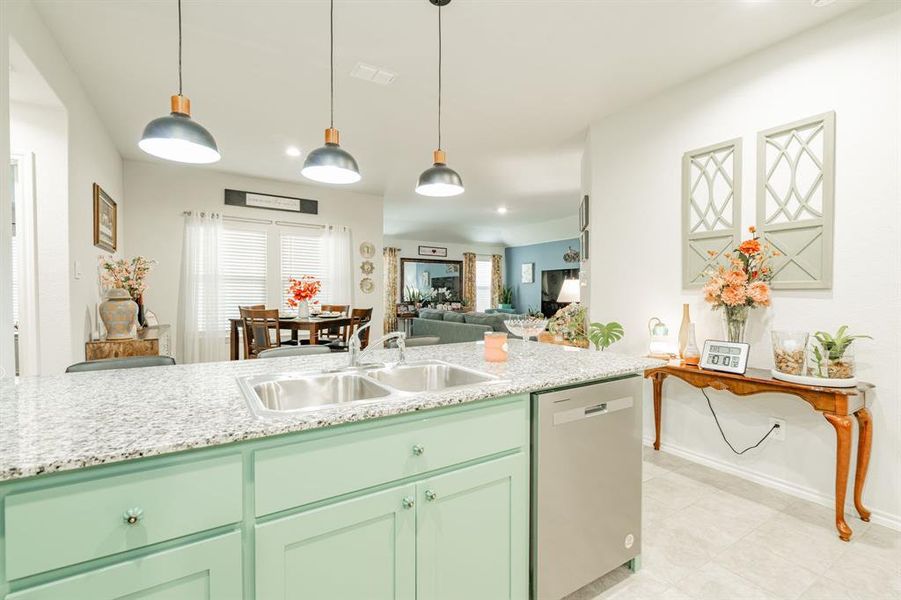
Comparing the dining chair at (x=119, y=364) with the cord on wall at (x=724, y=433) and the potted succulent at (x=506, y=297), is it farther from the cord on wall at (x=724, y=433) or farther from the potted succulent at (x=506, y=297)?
the potted succulent at (x=506, y=297)

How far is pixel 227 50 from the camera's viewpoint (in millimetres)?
2604

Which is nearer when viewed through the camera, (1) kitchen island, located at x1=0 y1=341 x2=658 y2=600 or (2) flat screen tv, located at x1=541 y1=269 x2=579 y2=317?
(1) kitchen island, located at x1=0 y1=341 x2=658 y2=600

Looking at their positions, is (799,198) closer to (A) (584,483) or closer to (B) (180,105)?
(A) (584,483)

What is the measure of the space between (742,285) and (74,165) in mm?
4504

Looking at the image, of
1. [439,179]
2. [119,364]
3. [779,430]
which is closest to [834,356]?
[779,430]

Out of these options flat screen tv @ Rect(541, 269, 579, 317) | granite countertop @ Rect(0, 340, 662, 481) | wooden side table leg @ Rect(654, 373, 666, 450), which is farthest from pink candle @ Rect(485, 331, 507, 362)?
flat screen tv @ Rect(541, 269, 579, 317)

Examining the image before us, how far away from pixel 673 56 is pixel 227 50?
2831 mm

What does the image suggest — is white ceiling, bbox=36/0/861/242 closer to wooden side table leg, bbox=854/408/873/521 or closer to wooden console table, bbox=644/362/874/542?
wooden console table, bbox=644/362/874/542

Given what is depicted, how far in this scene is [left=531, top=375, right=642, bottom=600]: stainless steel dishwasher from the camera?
1494 millimetres

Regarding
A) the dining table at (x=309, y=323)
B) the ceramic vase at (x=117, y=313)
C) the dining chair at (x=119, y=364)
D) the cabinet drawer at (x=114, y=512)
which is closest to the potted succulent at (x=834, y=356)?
the cabinet drawer at (x=114, y=512)

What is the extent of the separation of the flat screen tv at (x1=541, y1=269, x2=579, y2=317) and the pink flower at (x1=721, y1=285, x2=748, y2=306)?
6.99m

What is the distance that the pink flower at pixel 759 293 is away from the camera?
2393mm

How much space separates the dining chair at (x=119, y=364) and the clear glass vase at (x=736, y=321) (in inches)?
119

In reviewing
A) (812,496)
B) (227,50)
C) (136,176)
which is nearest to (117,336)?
(227,50)
